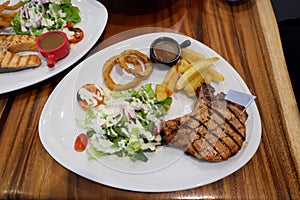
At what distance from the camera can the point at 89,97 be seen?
165cm

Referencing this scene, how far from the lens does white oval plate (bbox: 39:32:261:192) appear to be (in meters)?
1.43

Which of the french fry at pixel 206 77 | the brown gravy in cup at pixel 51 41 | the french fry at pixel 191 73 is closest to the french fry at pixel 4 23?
the brown gravy in cup at pixel 51 41

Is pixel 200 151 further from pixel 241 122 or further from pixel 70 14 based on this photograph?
pixel 70 14

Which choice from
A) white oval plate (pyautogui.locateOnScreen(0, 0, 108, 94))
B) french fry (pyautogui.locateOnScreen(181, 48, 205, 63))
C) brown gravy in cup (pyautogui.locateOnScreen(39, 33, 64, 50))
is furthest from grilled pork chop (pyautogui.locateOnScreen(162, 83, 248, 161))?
brown gravy in cup (pyautogui.locateOnScreen(39, 33, 64, 50))

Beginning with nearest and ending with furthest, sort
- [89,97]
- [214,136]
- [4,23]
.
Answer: [214,136] → [89,97] → [4,23]

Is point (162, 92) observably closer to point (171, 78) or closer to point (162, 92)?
point (162, 92)

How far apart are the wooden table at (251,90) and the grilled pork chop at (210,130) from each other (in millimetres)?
131

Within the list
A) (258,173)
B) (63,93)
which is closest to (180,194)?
(258,173)

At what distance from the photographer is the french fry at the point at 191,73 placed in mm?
1689

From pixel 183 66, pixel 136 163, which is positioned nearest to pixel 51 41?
pixel 183 66

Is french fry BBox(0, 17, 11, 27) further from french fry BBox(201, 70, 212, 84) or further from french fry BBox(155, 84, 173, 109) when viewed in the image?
french fry BBox(201, 70, 212, 84)

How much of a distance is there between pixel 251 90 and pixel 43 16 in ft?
4.38

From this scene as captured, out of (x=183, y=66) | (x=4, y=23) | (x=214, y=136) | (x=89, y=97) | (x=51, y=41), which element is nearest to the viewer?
(x=214, y=136)

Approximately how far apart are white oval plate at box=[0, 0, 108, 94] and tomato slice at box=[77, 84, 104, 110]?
220mm
